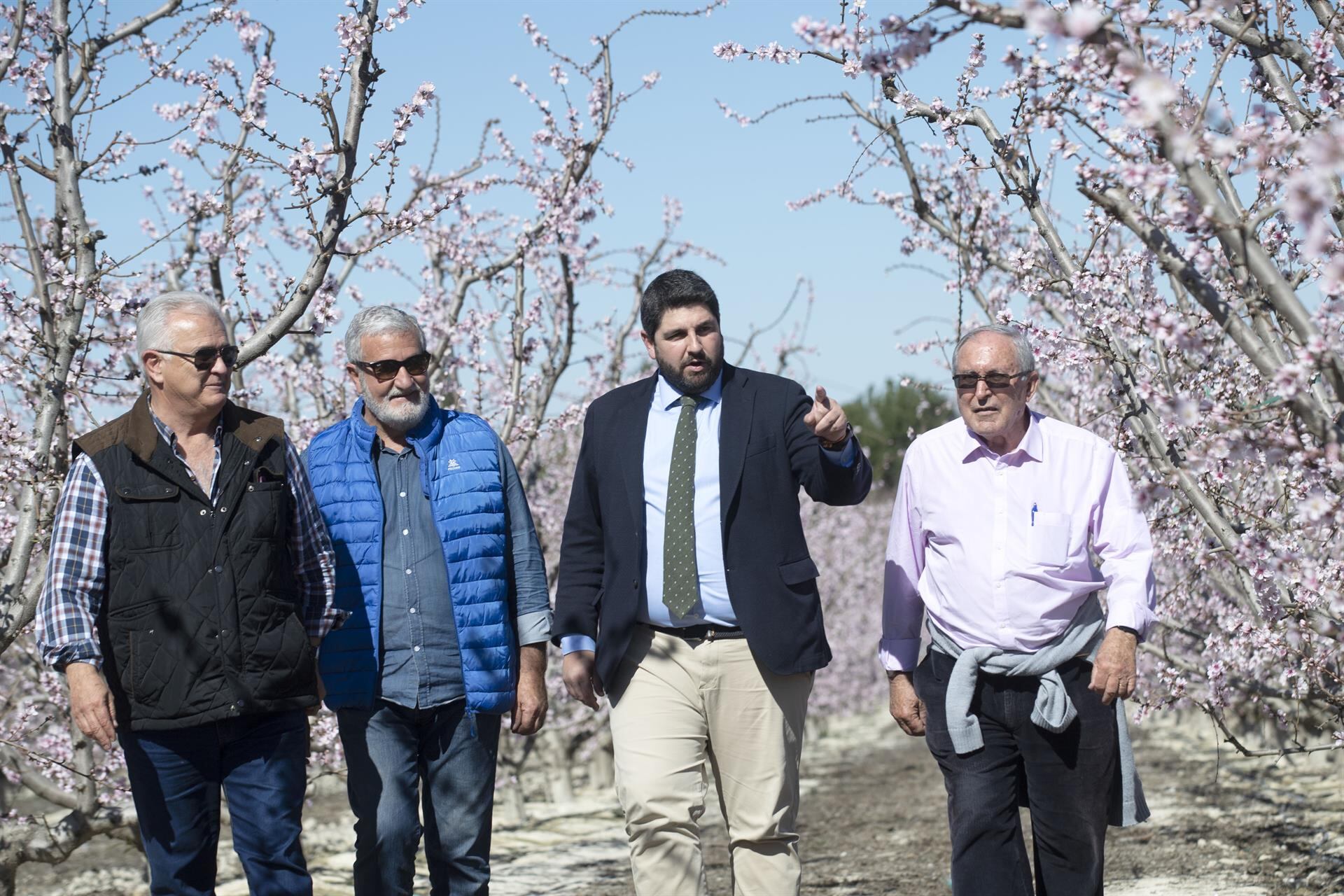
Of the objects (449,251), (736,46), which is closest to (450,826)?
(736,46)

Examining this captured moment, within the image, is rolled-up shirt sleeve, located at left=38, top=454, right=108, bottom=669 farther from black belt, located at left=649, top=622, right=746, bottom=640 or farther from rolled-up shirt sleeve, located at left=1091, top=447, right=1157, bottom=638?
rolled-up shirt sleeve, located at left=1091, top=447, right=1157, bottom=638

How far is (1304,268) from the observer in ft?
16.6

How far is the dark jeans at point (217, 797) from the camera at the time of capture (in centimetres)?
399

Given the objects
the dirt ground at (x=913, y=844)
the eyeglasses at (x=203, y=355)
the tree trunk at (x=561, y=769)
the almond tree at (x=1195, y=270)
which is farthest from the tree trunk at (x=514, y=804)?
the eyeglasses at (x=203, y=355)

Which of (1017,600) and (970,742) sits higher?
(1017,600)

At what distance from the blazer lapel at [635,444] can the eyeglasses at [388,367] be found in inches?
25.4

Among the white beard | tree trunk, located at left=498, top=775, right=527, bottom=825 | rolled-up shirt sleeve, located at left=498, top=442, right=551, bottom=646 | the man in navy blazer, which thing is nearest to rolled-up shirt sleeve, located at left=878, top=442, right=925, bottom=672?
the man in navy blazer

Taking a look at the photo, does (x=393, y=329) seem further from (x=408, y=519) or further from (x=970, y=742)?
(x=970, y=742)

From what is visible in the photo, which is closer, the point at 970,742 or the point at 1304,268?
the point at 970,742

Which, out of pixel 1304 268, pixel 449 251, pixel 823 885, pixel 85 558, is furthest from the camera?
pixel 449 251

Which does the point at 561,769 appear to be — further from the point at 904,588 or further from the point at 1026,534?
the point at 1026,534

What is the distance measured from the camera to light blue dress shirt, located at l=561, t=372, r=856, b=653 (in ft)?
14.4

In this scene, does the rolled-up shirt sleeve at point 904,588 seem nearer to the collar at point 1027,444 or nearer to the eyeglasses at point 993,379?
the collar at point 1027,444

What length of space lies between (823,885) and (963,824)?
3128 millimetres
